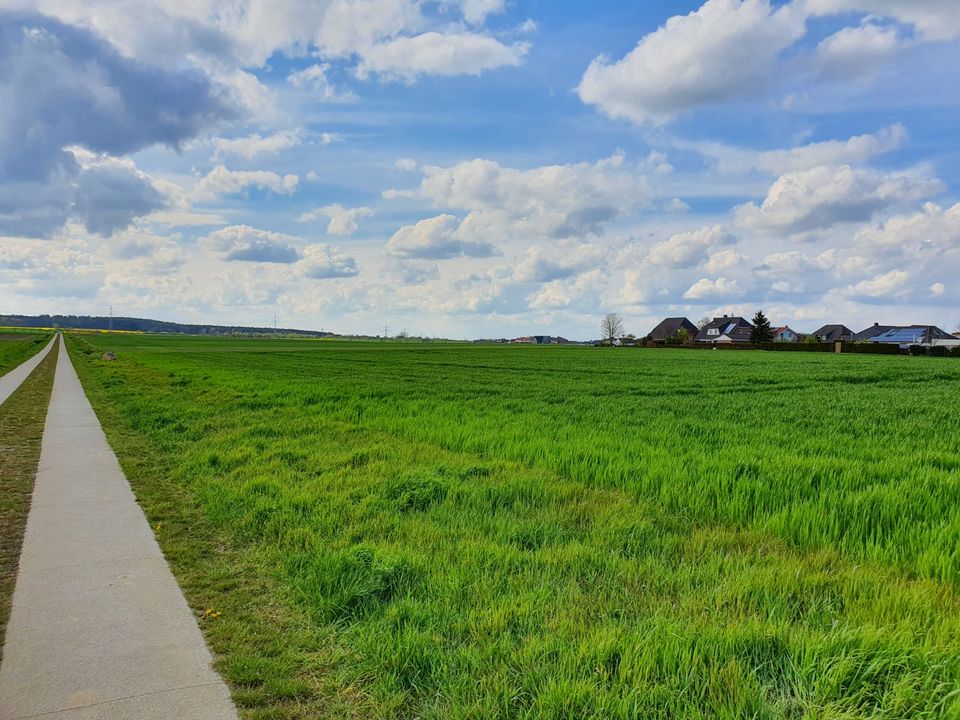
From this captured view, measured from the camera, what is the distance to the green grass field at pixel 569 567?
3189mm

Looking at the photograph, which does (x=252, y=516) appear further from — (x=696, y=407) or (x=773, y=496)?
(x=696, y=407)

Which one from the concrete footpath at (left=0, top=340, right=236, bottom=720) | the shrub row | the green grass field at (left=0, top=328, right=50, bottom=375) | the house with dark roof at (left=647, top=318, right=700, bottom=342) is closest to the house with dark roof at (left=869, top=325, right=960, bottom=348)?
the house with dark roof at (left=647, top=318, right=700, bottom=342)

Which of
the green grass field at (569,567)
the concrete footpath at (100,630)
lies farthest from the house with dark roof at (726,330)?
the concrete footpath at (100,630)

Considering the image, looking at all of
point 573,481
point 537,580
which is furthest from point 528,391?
point 537,580

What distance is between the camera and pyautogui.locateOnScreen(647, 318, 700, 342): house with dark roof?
414 ft

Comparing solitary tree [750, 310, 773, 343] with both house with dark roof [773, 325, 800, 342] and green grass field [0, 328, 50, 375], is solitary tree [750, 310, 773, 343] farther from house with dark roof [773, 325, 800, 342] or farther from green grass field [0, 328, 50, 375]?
green grass field [0, 328, 50, 375]

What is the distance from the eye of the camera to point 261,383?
21.7 meters

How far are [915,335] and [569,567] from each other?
457ft

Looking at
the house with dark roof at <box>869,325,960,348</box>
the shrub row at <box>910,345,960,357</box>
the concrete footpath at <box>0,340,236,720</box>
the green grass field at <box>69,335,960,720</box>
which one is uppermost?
the house with dark roof at <box>869,325,960,348</box>

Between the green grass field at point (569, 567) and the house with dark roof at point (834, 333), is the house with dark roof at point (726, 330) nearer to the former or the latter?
the house with dark roof at point (834, 333)

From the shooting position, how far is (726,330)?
127m

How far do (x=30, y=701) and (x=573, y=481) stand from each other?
5.80 metres

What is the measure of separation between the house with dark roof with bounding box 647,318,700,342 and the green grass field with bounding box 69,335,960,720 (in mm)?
119713

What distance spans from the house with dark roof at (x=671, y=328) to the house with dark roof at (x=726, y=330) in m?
2.68
